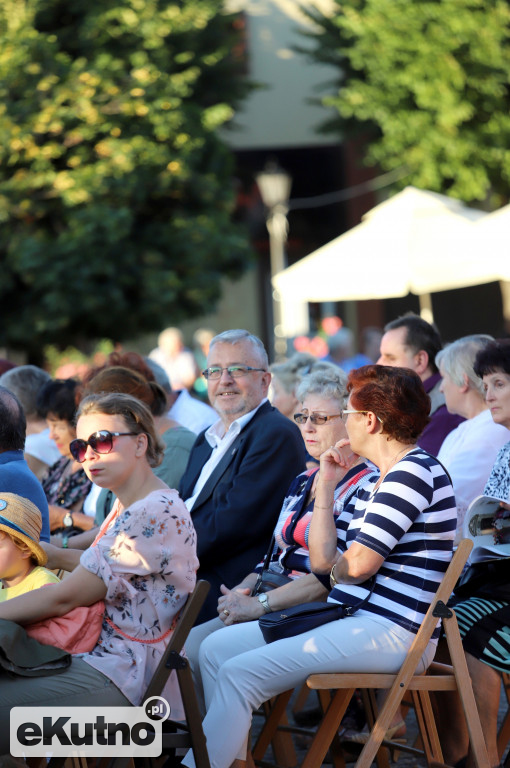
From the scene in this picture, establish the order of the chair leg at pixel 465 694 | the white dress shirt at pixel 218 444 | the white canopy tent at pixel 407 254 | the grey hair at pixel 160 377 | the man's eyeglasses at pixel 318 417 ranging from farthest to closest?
the white canopy tent at pixel 407 254
the grey hair at pixel 160 377
the white dress shirt at pixel 218 444
the man's eyeglasses at pixel 318 417
the chair leg at pixel 465 694

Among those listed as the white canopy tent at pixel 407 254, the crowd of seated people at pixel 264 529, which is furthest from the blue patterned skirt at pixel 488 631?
the white canopy tent at pixel 407 254

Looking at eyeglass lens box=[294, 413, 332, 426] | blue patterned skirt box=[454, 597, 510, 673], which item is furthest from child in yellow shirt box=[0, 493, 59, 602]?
blue patterned skirt box=[454, 597, 510, 673]

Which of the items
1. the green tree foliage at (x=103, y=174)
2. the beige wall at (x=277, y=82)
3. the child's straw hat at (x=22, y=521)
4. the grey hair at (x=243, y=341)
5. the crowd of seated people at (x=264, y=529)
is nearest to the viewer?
the crowd of seated people at (x=264, y=529)

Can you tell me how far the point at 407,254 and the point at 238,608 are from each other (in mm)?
4980

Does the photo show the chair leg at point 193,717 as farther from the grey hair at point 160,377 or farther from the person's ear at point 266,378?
the grey hair at point 160,377

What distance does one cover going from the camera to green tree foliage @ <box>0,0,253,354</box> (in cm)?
1515

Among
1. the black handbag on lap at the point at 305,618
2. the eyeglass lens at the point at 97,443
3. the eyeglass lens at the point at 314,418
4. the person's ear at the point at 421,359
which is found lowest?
the person's ear at the point at 421,359

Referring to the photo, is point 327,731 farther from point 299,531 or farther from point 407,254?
point 407,254

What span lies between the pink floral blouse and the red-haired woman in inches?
9.3

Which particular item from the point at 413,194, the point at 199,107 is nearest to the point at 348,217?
the point at 199,107

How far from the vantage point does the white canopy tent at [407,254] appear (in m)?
8.55

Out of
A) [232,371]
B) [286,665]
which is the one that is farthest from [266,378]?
[286,665]

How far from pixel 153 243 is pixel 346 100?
15.4 ft

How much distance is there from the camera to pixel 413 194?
9039 mm
